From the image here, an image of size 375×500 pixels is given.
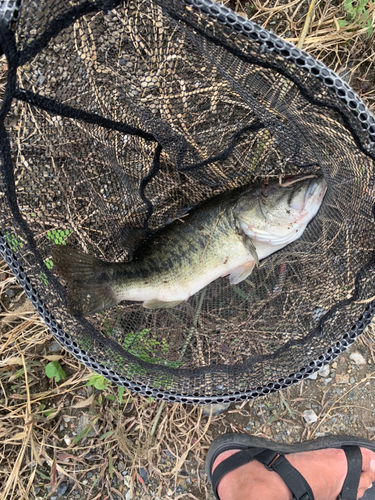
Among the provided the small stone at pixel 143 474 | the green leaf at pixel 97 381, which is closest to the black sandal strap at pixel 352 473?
the small stone at pixel 143 474

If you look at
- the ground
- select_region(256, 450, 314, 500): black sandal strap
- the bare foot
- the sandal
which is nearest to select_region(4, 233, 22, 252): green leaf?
the ground

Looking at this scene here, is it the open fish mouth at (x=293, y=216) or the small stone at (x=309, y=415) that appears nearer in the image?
the open fish mouth at (x=293, y=216)

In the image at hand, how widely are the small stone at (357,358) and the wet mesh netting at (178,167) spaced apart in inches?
31.7

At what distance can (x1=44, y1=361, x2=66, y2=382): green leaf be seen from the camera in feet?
8.57

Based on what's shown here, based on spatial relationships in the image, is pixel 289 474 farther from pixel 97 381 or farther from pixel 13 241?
pixel 13 241

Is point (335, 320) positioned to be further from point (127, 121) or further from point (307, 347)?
point (127, 121)

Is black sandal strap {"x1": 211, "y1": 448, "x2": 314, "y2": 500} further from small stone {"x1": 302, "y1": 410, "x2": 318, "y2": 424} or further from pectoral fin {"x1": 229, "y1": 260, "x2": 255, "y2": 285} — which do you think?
pectoral fin {"x1": 229, "y1": 260, "x2": 255, "y2": 285}

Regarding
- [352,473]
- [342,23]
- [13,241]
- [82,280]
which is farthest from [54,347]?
[342,23]

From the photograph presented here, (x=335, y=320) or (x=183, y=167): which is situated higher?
(x=183, y=167)

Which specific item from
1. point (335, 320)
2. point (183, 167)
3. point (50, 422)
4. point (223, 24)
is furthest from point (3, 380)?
point (223, 24)

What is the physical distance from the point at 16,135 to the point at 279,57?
4.41 ft

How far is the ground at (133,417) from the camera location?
2.52m

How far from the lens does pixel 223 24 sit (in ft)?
4.14

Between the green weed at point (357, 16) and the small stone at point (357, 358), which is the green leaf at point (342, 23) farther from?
the small stone at point (357, 358)
